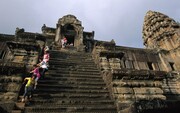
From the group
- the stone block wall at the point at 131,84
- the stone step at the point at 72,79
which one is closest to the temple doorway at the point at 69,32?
the stone block wall at the point at 131,84

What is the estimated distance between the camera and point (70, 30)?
1884cm

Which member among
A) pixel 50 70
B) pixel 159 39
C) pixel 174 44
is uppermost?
pixel 159 39

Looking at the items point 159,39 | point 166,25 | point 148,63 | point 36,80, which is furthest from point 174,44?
point 36,80

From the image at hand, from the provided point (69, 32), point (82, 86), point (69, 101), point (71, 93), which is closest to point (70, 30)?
point (69, 32)

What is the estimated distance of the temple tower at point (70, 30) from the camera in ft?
56.9

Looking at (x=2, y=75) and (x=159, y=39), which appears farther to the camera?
(x=159, y=39)

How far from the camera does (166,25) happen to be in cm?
2652

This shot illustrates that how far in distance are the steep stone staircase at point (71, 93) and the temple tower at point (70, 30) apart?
324 inches

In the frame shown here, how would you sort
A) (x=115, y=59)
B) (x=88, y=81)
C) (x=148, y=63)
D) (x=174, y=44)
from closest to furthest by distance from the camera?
(x=88, y=81)
(x=115, y=59)
(x=148, y=63)
(x=174, y=44)

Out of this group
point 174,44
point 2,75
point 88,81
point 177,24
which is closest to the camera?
point 2,75

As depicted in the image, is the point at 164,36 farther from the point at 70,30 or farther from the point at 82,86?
the point at 82,86

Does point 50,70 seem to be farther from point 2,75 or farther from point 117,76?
point 117,76

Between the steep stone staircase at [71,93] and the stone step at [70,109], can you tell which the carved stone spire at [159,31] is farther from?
the stone step at [70,109]

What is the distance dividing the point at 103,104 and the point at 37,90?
2951mm
